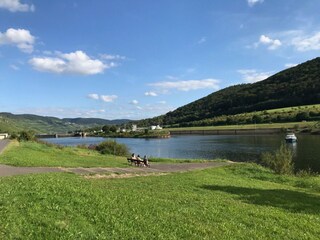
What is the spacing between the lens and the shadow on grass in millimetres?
17422

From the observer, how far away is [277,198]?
63.2 ft

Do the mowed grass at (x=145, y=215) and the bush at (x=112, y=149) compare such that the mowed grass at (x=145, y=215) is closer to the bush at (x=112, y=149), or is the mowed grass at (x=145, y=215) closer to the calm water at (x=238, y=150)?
the calm water at (x=238, y=150)

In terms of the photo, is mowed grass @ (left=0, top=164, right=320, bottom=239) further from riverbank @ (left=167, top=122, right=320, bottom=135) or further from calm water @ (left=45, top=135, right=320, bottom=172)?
riverbank @ (left=167, top=122, right=320, bottom=135)

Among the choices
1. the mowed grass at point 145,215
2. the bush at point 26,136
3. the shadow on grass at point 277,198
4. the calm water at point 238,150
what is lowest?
the calm water at point 238,150

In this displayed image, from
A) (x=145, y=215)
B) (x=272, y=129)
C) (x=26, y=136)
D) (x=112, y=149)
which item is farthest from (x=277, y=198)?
(x=272, y=129)

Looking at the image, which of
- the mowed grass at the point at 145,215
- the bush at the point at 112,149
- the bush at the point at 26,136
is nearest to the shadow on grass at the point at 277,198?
the mowed grass at the point at 145,215

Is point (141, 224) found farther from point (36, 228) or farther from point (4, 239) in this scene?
point (4, 239)

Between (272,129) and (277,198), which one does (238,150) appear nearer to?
(277,198)

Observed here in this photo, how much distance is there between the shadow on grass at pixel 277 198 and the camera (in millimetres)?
17422

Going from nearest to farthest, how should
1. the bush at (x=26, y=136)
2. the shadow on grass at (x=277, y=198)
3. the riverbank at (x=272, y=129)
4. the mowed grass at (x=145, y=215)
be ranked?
the mowed grass at (x=145, y=215)
the shadow on grass at (x=277, y=198)
the bush at (x=26, y=136)
the riverbank at (x=272, y=129)

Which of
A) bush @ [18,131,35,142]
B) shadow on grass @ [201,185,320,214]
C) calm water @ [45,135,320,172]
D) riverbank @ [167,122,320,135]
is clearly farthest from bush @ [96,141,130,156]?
riverbank @ [167,122,320,135]

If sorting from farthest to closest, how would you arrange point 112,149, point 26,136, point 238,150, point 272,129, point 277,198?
1. point 272,129
2. point 238,150
3. point 26,136
4. point 112,149
5. point 277,198

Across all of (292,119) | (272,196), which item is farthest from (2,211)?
(292,119)

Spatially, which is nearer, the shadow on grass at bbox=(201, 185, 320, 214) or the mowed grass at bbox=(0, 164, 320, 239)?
the mowed grass at bbox=(0, 164, 320, 239)
